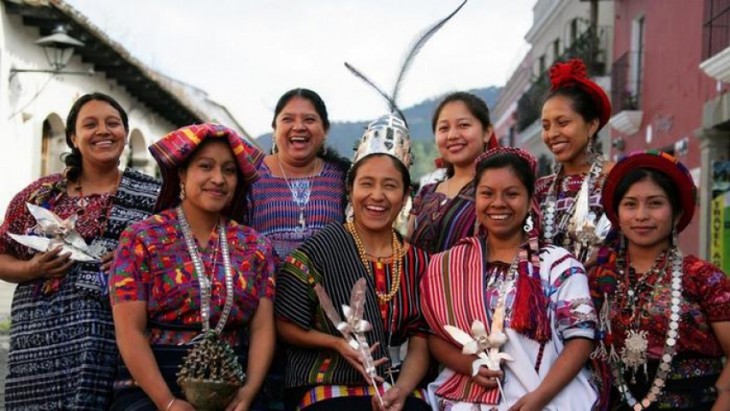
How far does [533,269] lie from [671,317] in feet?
1.84

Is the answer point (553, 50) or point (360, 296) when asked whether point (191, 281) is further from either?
point (553, 50)

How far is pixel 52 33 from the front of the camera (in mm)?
11391

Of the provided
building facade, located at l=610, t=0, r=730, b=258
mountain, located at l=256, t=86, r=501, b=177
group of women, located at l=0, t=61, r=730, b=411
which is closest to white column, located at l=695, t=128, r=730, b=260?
building facade, located at l=610, t=0, r=730, b=258

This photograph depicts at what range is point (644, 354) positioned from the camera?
345 cm

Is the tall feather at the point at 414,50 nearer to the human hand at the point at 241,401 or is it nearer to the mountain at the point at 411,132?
the mountain at the point at 411,132

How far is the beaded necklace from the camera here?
145 inches

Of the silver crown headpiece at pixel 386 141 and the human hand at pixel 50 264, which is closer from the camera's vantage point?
the human hand at pixel 50 264

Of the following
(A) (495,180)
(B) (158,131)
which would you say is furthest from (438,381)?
(B) (158,131)

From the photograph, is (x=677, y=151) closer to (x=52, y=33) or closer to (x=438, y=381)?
(x=52, y=33)

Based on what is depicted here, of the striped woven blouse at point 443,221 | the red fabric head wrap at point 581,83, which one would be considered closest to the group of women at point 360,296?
the striped woven blouse at point 443,221

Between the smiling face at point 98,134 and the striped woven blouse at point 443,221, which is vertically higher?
the smiling face at point 98,134

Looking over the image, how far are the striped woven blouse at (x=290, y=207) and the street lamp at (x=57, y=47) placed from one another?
7.15 m

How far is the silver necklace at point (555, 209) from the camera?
413cm

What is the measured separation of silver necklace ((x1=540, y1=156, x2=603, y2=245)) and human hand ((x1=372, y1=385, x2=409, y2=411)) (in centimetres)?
107
